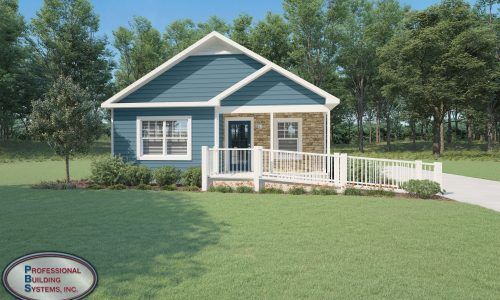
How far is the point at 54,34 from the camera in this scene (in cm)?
4088

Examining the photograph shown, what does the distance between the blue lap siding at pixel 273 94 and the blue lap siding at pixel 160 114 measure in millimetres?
1114

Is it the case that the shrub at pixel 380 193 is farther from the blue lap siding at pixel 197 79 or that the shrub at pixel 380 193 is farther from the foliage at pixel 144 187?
the foliage at pixel 144 187

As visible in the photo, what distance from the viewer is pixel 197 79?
47.7ft

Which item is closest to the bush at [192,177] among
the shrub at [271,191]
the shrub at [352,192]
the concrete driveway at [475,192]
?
the shrub at [271,191]

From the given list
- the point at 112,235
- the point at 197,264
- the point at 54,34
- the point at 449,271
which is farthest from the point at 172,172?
the point at 54,34

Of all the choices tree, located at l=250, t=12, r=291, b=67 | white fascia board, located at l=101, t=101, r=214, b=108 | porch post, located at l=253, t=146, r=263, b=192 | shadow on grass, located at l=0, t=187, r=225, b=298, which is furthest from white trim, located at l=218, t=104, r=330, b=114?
tree, located at l=250, t=12, r=291, b=67

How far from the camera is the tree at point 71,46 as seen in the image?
1565 inches

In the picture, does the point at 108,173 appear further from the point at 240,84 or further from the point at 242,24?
the point at 242,24

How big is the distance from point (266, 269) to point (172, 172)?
8.86 metres

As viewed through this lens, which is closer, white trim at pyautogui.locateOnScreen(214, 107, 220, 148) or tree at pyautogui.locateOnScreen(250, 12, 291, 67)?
white trim at pyautogui.locateOnScreen(214, 107, 220, 148)

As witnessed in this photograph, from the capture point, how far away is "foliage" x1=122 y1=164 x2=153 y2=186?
40.6 feet

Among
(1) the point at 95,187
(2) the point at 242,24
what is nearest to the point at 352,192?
(1) the point at 95,187

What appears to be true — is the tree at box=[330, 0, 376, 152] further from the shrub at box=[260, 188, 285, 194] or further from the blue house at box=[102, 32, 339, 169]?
the shrub at box=[260, 188, 285, 194]

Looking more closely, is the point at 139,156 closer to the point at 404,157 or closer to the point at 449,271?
the point at 449,271
